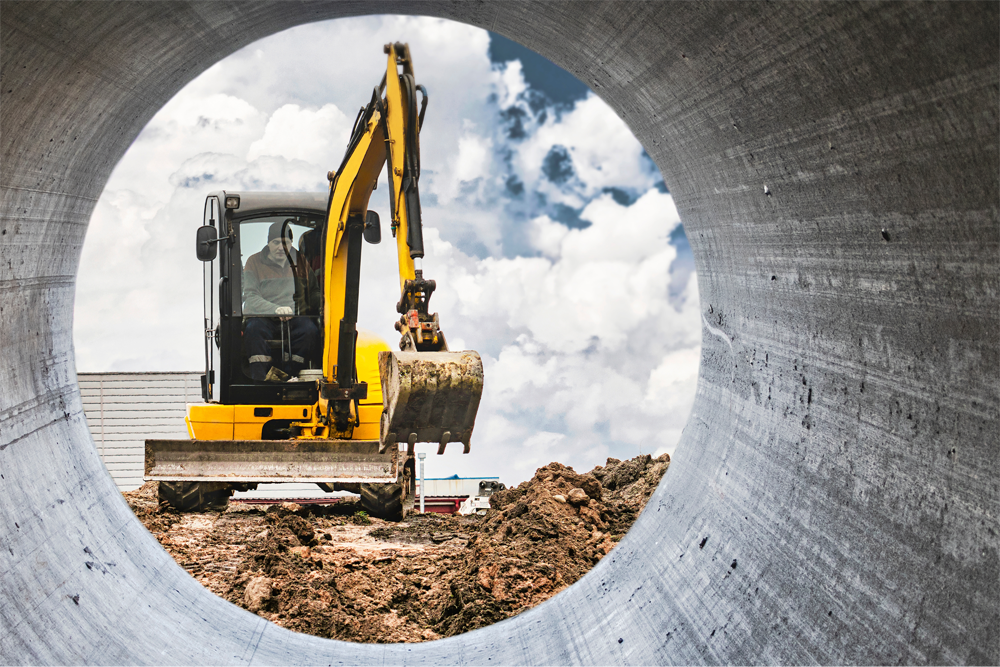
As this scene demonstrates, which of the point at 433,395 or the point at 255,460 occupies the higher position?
the point at 433,395

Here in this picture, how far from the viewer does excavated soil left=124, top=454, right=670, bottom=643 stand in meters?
4.22

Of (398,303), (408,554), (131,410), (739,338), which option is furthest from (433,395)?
(131,410)

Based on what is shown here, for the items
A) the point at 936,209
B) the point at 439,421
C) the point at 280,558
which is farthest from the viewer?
the point at 280,558

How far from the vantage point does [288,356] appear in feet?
23.4

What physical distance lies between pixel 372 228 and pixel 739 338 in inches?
168

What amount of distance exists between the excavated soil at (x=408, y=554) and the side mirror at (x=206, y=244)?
234 cm

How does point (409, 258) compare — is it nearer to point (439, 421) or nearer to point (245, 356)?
point (439, 421)

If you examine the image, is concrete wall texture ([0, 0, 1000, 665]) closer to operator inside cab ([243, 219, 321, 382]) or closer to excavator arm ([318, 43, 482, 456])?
excavator arm ([318, 43, 482, 456])

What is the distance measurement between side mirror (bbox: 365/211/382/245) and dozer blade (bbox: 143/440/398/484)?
1.82m

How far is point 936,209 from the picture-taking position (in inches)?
60.9

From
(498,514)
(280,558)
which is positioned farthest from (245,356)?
(498,514)

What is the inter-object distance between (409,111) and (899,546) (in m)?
4.08

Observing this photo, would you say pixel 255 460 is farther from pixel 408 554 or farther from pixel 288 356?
pixel 408 554

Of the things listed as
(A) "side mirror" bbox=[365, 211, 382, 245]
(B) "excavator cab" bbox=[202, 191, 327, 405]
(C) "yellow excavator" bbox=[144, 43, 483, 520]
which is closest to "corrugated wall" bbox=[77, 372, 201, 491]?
(C) "yellow excavator" bbox=[144, 43, 483, 520]
